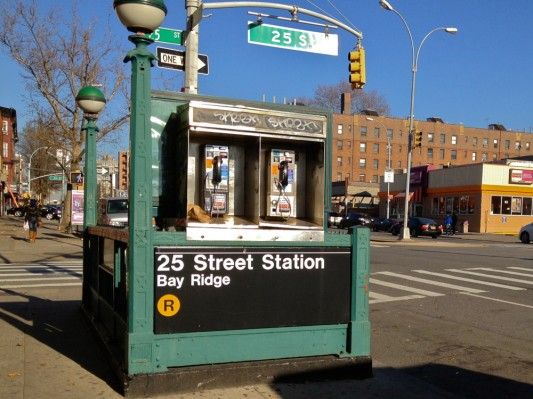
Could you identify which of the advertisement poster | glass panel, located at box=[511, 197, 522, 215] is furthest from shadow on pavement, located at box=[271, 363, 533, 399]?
glass panel, located at box=[511, 197, 522, 215]

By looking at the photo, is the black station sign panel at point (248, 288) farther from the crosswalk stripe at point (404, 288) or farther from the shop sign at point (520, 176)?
the shop sign at point (520, 176)

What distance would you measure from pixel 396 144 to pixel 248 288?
97.5 meters

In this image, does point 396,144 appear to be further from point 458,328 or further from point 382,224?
point 458,328

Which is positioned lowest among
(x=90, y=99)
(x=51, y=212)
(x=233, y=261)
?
(x=51, y=212)

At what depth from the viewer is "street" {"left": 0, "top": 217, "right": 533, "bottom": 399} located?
5031 millimetres

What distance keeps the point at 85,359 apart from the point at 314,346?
7.79 ft

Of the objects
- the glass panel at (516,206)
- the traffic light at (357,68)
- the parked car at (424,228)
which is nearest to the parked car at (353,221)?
the parked car at (424,228)

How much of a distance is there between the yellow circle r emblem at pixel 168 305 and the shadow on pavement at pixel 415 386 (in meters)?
1.12

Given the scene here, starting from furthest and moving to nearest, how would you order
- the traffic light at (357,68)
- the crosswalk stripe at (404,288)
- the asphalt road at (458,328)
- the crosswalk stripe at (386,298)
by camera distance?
the traffic light at (357,68) → the crosswalk stripe at (404,288) → the crosswalk stripe at (386,298) → the asphalt road at (458,328)

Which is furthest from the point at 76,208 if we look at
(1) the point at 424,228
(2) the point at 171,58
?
(1) the point at 424,228

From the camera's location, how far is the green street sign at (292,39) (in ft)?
46.6

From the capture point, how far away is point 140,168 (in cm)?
464

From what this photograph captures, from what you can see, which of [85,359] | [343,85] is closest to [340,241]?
[85,359]

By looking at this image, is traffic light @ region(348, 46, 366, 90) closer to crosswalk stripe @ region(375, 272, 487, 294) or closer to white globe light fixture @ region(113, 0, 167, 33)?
crosswalk stripe @ region(375, 272, 487, 294)
